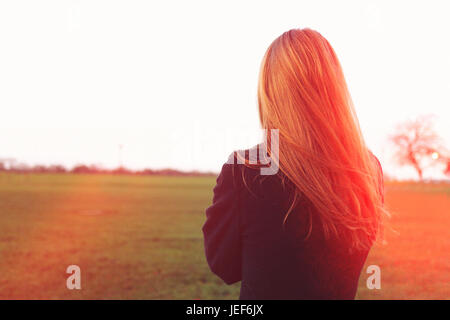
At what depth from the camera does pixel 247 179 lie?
156cm

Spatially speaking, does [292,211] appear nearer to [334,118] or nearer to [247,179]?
[247,179]

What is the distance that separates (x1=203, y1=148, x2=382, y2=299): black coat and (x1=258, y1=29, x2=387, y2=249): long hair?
0.05 m

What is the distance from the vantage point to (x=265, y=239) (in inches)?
61.6

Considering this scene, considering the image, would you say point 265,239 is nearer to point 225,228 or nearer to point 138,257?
point 225,228

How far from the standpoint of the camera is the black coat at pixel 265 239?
1.57 metres

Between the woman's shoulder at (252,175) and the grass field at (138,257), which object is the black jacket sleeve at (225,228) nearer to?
the woman's shoulder at (252,175)

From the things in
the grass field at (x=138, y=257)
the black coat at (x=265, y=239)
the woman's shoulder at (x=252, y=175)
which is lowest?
the grass field at (x=138, y=257)

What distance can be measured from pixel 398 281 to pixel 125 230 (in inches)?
350

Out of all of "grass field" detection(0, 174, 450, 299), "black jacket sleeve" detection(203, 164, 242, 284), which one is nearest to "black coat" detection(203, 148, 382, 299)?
"black jacket sleeve" detection(203, 164, 242, 284)

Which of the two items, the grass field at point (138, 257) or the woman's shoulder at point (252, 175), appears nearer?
the woman's shoulder at point (252, 175)

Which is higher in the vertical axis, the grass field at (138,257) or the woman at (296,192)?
the woman at (296,192)

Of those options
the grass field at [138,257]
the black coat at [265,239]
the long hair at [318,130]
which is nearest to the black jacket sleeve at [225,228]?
the black coat at [265,239]

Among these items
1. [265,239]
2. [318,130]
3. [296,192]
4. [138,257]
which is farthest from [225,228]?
[138,257]
